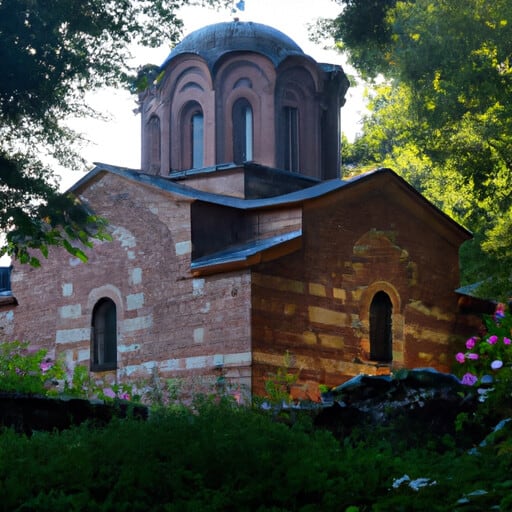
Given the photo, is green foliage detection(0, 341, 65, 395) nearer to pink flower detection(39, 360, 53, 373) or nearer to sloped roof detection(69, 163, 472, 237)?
pink flower detection(39, 360, 53, 373)

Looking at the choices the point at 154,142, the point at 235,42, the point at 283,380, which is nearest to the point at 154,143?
the point at 154,142

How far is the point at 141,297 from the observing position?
18.6 metres

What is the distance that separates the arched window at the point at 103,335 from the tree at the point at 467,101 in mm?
5781

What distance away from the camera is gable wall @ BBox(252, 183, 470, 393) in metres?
17.3

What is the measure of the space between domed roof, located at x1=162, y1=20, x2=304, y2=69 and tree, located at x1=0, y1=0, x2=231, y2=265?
6156 mm


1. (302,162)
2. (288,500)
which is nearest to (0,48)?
(288,500)

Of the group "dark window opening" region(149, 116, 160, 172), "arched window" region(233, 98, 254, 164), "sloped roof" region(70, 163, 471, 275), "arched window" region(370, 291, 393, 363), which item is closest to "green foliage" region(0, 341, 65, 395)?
"sloped roof" region(70, 163, 471, 275)

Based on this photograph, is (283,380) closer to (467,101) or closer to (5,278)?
(467,101)

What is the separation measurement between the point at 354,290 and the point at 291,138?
12.2 ft

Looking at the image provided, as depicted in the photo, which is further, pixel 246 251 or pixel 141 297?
pixel 141 297

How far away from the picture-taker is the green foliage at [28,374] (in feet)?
43.9

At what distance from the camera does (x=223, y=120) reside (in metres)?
20.7

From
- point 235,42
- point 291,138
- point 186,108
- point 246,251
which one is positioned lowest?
point 246,251

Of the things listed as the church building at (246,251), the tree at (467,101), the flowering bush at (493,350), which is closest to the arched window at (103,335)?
the church building at (246,251)
